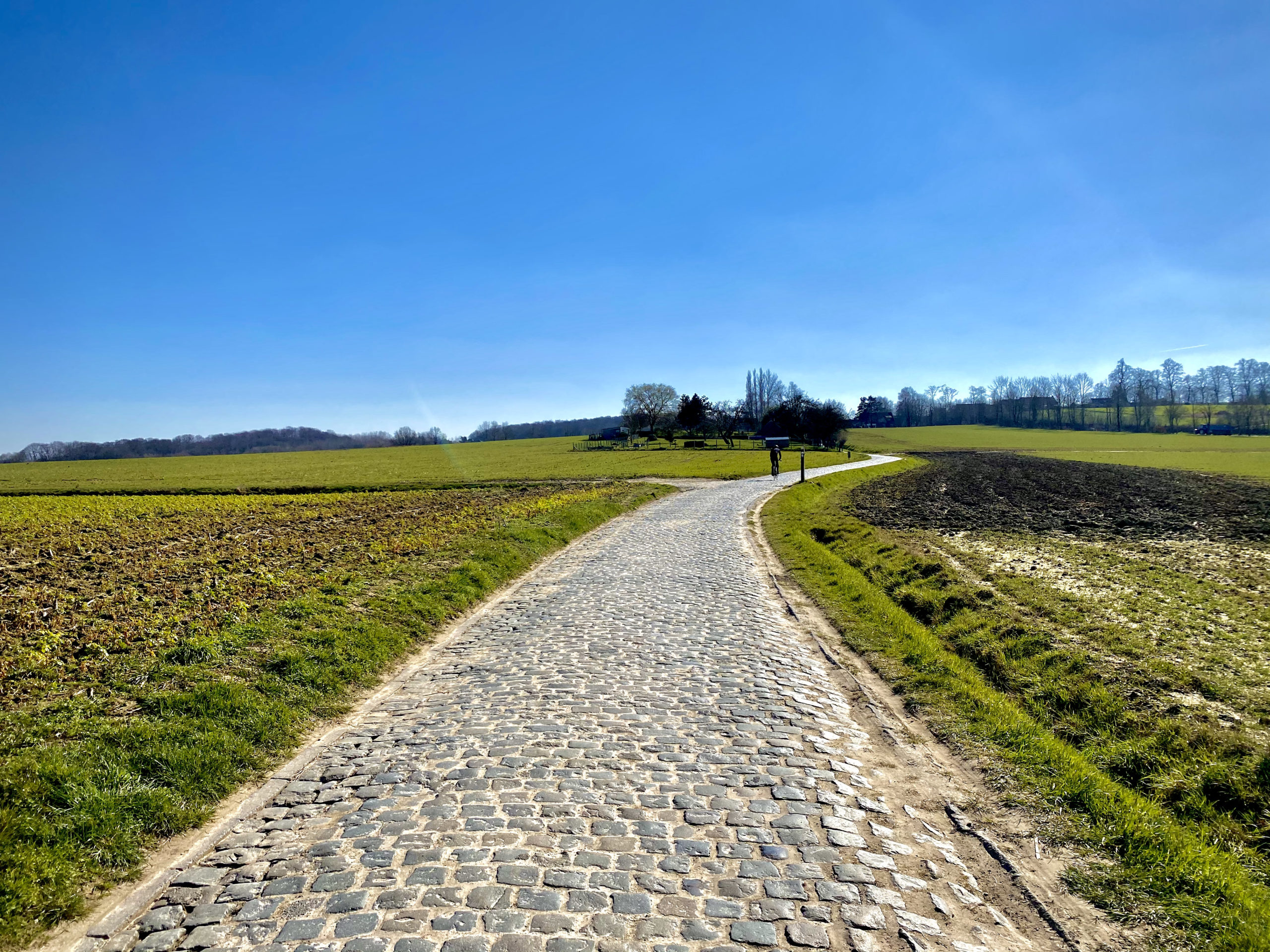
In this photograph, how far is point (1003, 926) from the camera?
3.99 m

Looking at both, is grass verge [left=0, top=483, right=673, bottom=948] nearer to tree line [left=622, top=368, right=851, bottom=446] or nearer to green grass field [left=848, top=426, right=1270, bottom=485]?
green grass field [left=848, top=426, right=1270, bottom=485]

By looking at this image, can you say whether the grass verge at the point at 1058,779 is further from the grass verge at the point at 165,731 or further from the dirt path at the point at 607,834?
the grass verge at the point at 165,731

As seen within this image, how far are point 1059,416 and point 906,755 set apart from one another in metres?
169

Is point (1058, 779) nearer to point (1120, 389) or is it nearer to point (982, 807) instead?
point (982, 807)

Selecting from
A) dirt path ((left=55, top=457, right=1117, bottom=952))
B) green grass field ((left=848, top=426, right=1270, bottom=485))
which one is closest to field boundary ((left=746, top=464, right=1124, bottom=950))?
dirt path ((left=55, top=457, right=1117, bottom=952))

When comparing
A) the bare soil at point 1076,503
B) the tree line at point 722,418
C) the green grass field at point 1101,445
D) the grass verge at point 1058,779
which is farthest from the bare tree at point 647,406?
the grass verge at point 1058,779

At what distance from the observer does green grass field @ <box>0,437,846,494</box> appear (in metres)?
51.7

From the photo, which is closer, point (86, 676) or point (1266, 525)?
point (86, 676)

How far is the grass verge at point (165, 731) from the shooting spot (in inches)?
176

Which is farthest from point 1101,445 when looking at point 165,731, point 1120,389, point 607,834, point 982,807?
point 165,731

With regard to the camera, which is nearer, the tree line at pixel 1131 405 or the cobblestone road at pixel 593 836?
the cobblestone road at pixel 593 836

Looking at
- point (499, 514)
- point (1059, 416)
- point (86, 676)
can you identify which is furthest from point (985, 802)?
point (1059, 416)

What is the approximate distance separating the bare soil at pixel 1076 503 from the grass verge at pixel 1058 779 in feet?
34.7

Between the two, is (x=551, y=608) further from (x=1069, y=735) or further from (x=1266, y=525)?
(x=1266, y=525)
